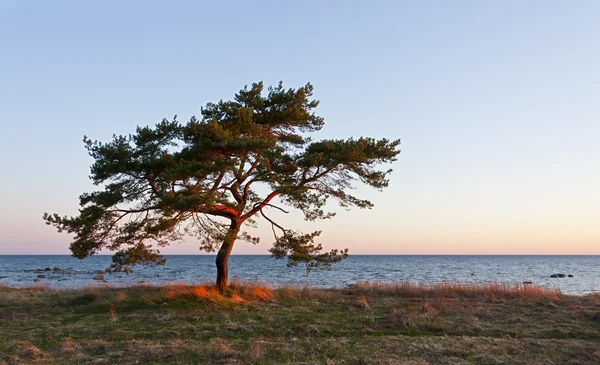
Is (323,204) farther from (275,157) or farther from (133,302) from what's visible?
(133,302)

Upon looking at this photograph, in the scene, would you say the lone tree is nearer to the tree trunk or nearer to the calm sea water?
the tree trunk

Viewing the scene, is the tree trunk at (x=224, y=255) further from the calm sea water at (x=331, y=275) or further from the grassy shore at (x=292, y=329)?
the calm sea water at (x=331, y=275)

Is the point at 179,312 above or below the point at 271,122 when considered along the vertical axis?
below

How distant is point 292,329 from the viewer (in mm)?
11203

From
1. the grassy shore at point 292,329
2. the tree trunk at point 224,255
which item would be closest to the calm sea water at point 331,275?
the tree trunk at point 224,255

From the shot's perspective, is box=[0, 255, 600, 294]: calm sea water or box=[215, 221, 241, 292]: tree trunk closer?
box=[215, 221, 241, 292]: tree trunk

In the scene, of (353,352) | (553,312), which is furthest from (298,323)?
(553,312)

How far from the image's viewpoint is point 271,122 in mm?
17703

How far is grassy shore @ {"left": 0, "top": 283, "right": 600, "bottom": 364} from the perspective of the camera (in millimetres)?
8406

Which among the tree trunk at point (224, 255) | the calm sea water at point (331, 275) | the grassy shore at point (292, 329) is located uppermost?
the tree trunk at point (224, 255)

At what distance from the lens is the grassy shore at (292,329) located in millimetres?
8406

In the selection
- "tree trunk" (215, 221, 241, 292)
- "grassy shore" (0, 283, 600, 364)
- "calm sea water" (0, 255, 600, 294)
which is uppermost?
"tree trunk" (215, 221, 241, 292)

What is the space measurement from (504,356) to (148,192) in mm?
13731

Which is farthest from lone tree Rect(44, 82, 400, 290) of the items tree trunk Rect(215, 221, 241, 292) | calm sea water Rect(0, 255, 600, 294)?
calm sea water Rect(0, 255, 600, 294)
